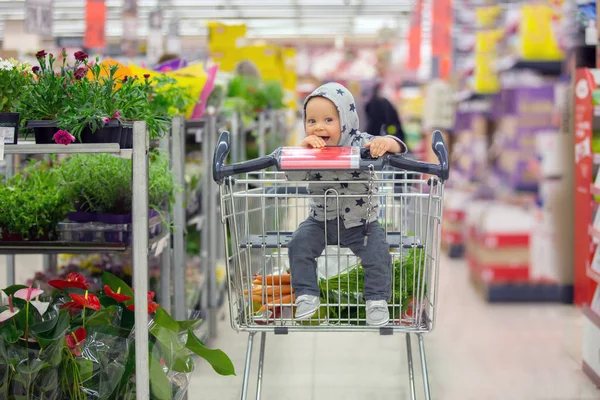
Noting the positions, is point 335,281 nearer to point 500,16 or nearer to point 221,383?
point 221,383

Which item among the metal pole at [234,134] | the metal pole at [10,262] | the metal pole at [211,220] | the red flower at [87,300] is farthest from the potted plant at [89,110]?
the metal pole at [234,134]

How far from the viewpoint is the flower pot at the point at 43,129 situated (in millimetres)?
2600

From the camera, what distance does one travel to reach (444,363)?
4.35 m

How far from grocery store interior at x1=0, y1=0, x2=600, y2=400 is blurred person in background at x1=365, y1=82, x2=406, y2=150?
0.02 m

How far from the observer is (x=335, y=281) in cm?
289

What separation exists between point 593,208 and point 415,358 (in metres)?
1.88

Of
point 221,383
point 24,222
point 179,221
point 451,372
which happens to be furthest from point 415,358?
point 24,222

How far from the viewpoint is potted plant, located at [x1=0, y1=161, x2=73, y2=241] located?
3291 millimetres

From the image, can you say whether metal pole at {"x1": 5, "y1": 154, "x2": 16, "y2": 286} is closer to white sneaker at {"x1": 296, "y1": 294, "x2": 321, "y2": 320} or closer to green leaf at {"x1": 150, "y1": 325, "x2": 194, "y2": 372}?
green leaf at {"x1": 150, "y1": 325, "x2": 194, "y2": 372}

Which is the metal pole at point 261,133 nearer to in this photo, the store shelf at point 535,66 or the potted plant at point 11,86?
the store shelf at point 535,66

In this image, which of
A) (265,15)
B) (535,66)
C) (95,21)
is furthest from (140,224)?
(265,15)

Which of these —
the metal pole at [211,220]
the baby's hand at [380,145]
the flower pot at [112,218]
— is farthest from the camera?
the metal pole at [211,220]

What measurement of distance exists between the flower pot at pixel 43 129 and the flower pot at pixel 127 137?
0.23 meters

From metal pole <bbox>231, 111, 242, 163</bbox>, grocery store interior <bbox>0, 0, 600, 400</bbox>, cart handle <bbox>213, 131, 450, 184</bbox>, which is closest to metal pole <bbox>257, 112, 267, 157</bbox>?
grocery store interior <bbox>0, 0, 600, 400</bbox>
